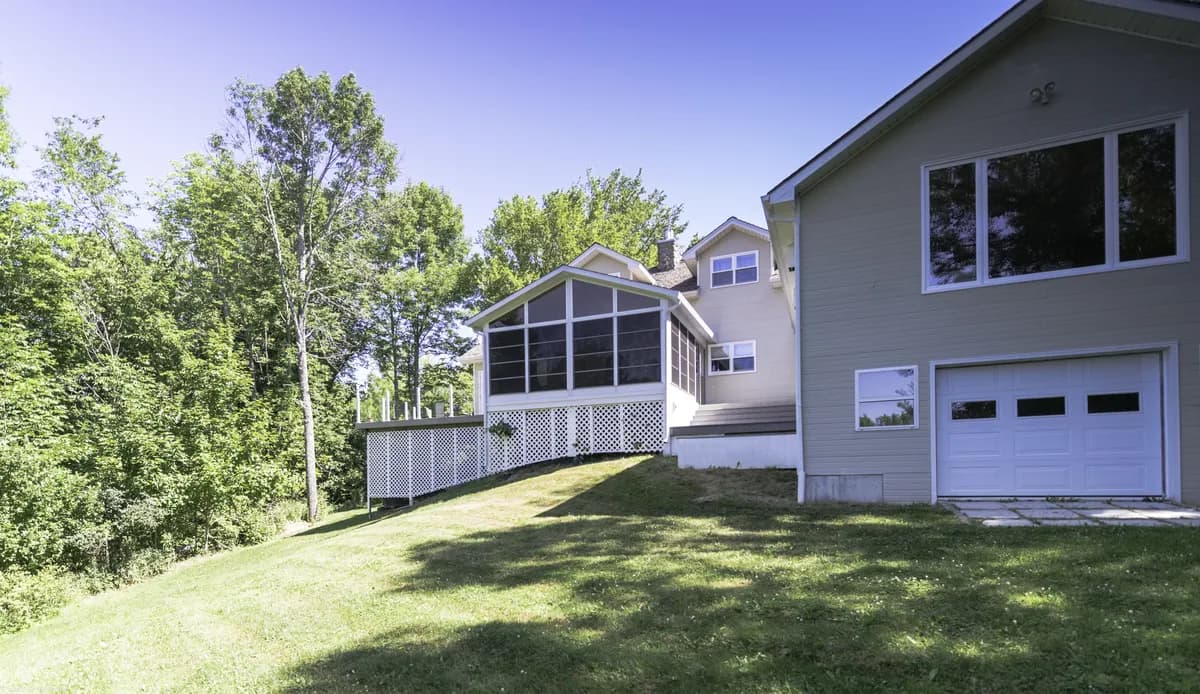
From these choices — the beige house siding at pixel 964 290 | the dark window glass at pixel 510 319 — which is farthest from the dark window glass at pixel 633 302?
the beige house siding at pixel 964 290

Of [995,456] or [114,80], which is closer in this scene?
[995,456]

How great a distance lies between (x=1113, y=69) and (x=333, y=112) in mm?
21635

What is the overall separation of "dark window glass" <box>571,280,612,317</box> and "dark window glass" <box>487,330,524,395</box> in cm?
199

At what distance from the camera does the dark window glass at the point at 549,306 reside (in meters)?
17.3

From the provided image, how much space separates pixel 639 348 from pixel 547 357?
9.35 ft

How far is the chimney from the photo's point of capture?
23277mm

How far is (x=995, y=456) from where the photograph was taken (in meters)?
8.91

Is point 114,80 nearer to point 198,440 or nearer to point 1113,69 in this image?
point 198,440

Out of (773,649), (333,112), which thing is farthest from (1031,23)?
(333,112)

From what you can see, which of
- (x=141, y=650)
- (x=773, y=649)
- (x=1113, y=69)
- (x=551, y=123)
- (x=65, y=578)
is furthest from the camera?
(x=551, y=123)

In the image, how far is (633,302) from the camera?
16422 millimetres

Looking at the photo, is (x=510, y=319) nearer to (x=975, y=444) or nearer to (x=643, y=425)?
(x=643, y=425)

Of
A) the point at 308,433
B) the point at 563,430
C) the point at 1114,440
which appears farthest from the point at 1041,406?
the point at 308,433

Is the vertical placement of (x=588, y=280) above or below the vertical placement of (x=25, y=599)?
above
